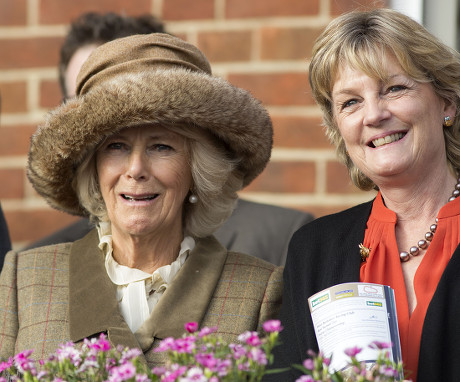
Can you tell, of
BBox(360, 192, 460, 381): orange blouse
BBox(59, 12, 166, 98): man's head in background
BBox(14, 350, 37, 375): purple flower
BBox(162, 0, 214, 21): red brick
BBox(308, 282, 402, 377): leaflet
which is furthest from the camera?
BBox(162, 0, 214, 21): red brick

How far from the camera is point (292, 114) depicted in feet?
15.8

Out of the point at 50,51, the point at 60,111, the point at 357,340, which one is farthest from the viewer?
the point at 50,51

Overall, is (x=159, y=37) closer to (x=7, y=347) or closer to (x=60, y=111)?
(x=60, y=111)

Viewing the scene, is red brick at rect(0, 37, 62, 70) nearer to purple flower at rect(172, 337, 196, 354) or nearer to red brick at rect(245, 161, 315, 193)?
red brick at rect(245, 161, 315, 193)

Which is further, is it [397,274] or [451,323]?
[397,274]

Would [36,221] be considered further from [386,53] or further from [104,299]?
[386,53]

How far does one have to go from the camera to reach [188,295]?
338 centimetres

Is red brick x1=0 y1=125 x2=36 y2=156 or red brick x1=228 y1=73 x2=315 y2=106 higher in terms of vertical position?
red brick x1=228 y1=73 x2=315 y2=106

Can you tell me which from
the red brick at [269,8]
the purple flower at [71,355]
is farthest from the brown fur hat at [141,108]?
the red brick at [269,8]

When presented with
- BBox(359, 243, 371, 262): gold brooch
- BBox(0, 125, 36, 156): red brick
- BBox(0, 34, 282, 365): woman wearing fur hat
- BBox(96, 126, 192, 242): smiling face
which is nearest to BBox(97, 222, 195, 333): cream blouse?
BBox(0, 34, 282, 365): woman wearing fur hat

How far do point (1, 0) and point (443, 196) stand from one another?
9.39 ft

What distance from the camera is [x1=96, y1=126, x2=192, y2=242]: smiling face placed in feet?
10.9

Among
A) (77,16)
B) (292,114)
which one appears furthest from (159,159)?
(77,16)

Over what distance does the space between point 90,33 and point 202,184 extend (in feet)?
5.07
